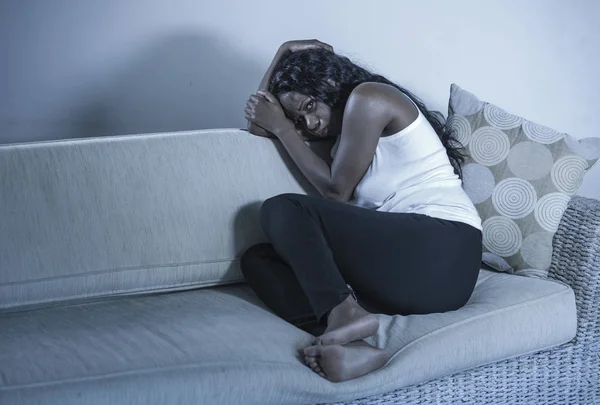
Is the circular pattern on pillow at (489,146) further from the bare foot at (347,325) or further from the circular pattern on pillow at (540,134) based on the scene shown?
the bare foot at (347,325)

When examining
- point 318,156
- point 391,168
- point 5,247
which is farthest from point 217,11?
point 5,247

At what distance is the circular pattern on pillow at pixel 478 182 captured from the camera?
2.22 m

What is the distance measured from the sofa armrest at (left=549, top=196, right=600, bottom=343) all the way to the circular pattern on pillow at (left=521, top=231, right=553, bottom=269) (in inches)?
0.7

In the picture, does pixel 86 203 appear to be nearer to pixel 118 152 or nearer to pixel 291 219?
pixel 118 152

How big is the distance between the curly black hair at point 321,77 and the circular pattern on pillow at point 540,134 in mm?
231

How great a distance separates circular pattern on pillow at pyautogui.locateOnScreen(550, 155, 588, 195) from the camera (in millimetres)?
2168

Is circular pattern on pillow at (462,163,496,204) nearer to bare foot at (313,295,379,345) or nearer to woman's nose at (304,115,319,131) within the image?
woman's nose at (304,115,319,131)

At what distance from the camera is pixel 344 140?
77.3 inches

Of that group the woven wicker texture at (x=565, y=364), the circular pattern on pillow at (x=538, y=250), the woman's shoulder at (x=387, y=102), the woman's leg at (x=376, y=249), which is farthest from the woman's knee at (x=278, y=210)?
the circular pattern on pillow at (x=538, y=250)

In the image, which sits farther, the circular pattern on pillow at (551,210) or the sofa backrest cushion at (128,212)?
the circular pattern on pillow at (551,210)

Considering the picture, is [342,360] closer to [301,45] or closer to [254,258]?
[254,258]

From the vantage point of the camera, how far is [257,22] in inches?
101

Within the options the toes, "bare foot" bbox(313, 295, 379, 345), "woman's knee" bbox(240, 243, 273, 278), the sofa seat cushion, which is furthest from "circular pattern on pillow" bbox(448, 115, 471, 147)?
the toes

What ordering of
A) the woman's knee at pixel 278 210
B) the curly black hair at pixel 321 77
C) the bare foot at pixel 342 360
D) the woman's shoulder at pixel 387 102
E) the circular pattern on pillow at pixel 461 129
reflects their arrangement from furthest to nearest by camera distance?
the circular pattern on pillow at pixel 461 129, the curly black hair at pixel 321 77, the woman's shoulder at pixel 387 102, the woman's knee at pixel 278 210, the bare foot at pixel 342 360
